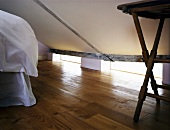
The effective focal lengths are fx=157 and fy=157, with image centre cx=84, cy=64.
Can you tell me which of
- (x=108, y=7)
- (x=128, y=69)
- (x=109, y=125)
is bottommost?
(x=109, y=125)

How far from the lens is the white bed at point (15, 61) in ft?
2.81

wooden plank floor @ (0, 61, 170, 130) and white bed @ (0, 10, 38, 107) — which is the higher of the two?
white bed @ (0, 10, 38, 107)

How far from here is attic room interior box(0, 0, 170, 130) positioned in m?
0.82

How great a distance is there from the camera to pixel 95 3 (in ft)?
4.27

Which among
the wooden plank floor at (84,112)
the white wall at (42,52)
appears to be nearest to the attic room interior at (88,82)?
the wooden plank floor at (84,112)

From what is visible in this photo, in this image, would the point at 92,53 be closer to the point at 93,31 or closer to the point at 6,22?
the point at 93,31

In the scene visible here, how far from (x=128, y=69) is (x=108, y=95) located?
3.48ft

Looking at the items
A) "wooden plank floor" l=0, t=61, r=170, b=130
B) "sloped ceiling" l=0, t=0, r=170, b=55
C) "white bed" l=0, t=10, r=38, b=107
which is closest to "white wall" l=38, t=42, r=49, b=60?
"sloped ceiling" l=0, t=0, r=170, b=55

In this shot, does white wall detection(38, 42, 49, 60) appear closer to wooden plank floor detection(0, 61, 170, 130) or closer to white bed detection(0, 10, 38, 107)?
wooden plank floor detection(0, 61, 170, 130)

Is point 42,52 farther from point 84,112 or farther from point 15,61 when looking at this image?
point 84,112

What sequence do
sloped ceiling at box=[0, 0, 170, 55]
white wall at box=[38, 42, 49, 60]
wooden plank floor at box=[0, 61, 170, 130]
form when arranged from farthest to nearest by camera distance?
white wall at box=[38, 42, 49, 60], sloped ceiling at box=[0, 0, 170, 55], wooden plank floor at box=[0, 61, 170, 130]

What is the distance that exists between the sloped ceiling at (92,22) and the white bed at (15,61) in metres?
0.62

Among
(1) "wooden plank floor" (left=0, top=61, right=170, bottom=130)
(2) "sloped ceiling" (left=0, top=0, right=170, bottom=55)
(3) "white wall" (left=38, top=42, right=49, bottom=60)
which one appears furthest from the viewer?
(3) "white wall" (left=38, top=42, right=49, bottom=60)

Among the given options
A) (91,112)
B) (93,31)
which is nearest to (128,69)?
(93,31)
